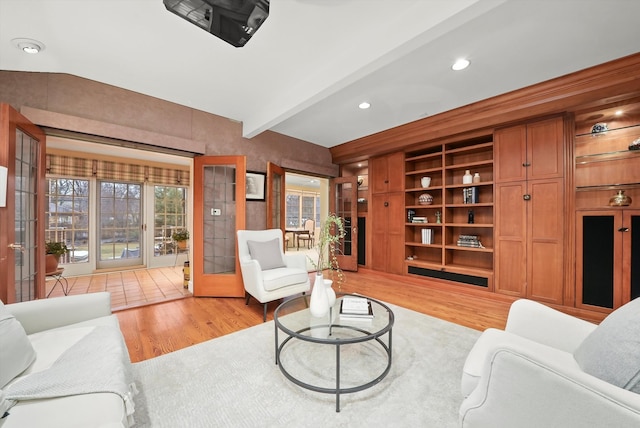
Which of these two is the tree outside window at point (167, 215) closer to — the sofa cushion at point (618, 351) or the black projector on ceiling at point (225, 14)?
the black projector on ceiling at point (225, 14)

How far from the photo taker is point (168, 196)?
19.8 ft

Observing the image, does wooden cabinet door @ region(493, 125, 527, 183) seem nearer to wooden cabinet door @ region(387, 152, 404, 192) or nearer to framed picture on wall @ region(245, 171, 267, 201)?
wooden cabinet door @ region(387, 152, 404, 192)

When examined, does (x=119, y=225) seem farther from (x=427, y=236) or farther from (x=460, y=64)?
(x=460, y=64)

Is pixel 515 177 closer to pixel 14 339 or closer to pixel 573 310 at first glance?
pixel 573 310

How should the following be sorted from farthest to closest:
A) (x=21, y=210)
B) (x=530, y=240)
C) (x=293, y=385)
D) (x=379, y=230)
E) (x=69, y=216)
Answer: (x=69, y=216) < (x=379, y=230) < (x=530, y=240) < (x=21, y=210) < (x=293, y=385)

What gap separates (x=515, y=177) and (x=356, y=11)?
292 cm

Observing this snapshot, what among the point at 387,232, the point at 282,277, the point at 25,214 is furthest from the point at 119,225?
the point at 387,232

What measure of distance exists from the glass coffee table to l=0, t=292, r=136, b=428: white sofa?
896 mm

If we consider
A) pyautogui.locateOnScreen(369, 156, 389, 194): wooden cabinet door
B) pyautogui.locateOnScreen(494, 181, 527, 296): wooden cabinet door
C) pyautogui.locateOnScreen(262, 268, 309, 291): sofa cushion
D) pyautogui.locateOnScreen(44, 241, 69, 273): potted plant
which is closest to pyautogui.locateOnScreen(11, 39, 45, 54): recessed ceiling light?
pyautogui.locateOnScreen(44, 241, 69, 273): potted plant

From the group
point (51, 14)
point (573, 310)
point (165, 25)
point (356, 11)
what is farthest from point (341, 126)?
point (573, 310)

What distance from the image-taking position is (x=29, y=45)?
1.99 m

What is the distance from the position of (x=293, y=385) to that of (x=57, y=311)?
1.55m

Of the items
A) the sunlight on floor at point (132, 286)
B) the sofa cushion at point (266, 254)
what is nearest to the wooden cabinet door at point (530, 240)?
the sunlight on floor at point (132, 286)

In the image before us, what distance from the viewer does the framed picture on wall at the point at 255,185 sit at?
394cm
